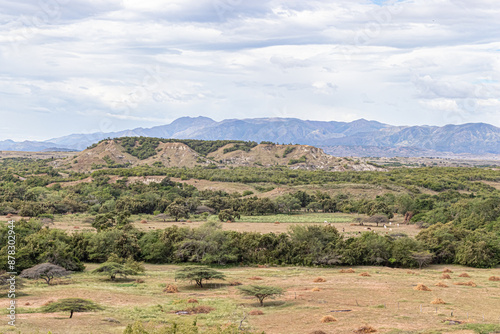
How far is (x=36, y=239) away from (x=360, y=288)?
3128 cm

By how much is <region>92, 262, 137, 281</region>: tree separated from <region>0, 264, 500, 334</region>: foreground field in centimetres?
80

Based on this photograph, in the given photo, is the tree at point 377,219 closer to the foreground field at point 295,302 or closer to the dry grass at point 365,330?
the foreground field at point 295,302

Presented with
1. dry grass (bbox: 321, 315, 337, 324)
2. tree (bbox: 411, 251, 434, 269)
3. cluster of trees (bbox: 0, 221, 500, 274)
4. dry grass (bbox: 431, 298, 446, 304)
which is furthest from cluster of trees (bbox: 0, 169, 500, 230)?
dry grass (bbox: 321, 315, 337, 324)

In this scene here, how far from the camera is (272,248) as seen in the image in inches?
2169

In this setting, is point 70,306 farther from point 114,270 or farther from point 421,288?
point 421,288

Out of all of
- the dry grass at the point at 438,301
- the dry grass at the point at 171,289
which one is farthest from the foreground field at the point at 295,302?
the dry grass at the point at 171,289

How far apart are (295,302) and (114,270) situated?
17129mm

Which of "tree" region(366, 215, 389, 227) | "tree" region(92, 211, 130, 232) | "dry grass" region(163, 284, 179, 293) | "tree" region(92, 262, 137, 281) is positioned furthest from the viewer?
"tree" region(366, 215, 389, 227)

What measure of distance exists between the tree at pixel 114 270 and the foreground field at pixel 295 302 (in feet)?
2.64

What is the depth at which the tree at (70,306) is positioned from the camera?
2866 centimetres

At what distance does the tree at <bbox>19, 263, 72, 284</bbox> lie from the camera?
4006cm

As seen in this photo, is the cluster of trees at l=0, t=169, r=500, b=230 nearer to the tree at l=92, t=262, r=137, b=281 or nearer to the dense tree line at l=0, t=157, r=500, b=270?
the dense tree line at l=0, t=157, r=500, b=270

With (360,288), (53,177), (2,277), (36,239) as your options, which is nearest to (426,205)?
(360,288)

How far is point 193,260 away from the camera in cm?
5366
